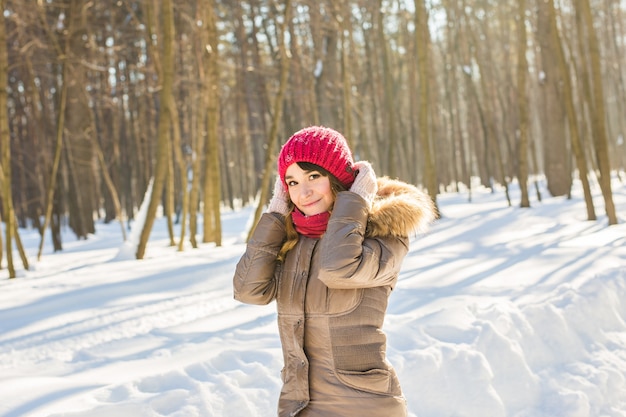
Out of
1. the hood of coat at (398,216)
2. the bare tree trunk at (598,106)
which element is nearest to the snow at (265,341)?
the hood of coat at (398,216)

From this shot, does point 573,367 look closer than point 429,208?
No

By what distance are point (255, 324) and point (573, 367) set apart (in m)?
2.18

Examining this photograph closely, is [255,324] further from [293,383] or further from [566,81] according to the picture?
[566,81]

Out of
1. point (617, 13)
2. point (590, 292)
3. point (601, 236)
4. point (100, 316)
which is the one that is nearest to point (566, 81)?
point (601, 236)

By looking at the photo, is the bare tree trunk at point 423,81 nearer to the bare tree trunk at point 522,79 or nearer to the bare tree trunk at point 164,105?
the bare tree trunk at point 522,79

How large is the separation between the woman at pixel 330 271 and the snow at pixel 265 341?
128 centimetres

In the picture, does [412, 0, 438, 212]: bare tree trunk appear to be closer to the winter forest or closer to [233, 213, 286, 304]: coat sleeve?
the winter forest

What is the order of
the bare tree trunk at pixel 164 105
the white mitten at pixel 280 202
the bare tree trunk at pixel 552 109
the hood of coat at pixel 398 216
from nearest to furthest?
the hood of coat at pixel 398 216
the white mitten at pixel 280 202
the bare tree trunk at pixel 164 105
the bare tree trunk at pixel 552 109

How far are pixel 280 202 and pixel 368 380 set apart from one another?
64 centimetres

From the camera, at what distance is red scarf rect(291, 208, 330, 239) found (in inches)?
78.3

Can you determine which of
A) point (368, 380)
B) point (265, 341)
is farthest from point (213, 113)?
point (368, 380)

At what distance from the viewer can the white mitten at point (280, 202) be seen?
2.07 m

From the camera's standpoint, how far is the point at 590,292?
516 cm

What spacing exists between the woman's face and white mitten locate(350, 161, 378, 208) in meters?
0.09
